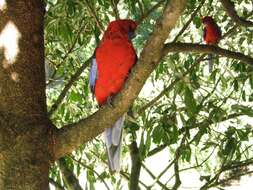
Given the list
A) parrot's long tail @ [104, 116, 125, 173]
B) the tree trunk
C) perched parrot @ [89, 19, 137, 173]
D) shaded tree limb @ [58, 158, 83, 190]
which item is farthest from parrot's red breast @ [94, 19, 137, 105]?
shaded tree limb @ [58, 158, 83, 190]

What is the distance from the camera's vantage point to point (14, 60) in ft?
4.27

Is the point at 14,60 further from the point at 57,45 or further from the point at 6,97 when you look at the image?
the point at 57,45

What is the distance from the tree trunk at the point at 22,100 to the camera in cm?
124

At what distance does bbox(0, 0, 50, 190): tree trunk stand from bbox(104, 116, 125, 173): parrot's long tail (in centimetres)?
41

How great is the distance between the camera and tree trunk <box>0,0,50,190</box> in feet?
4.08

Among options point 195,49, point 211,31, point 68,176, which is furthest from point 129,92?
point 211,31

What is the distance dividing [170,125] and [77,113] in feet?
2.56

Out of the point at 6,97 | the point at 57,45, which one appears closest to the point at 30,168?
the point at 6,97

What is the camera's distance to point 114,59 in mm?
1635

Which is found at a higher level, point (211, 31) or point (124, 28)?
point (211, 31)

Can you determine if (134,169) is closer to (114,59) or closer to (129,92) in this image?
(114,59)

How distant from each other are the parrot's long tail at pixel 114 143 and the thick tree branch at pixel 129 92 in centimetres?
36

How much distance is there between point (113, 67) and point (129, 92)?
42cm

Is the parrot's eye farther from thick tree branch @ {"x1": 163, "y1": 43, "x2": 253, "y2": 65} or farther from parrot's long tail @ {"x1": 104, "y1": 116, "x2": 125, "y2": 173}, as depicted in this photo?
thick tree branch @ {"x1": 163, "y1": 43, "x2": 253, "y2": 65}
